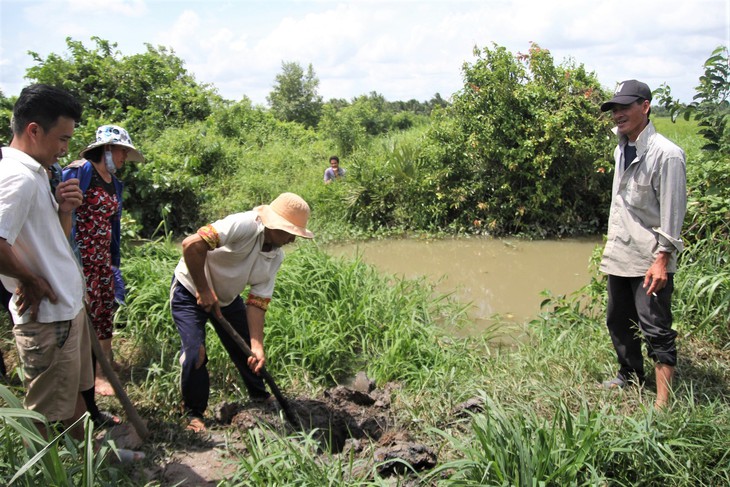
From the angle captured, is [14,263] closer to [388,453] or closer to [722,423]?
[388,453]

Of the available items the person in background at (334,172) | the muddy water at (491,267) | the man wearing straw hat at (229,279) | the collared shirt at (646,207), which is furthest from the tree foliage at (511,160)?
the man wearing straw hat at (229,279)

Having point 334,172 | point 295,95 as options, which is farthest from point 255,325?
point 295,95

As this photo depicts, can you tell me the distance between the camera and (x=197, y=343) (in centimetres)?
290

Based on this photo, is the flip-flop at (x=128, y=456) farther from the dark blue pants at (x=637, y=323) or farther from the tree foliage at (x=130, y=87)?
the tree foliage at (x=130, y=87)

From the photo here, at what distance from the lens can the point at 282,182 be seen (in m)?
10.6

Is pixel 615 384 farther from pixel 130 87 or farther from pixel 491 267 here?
pixel 130 87

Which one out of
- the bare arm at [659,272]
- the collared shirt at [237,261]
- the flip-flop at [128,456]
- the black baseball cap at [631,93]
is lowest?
A: the flip-flop at [128,456]

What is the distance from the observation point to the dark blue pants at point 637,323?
2.89 meters

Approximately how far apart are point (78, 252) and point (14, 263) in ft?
4.14

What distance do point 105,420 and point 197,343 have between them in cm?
66

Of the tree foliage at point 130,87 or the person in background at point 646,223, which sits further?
the tree foliage at point 130,87

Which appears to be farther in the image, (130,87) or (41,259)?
(130,87)

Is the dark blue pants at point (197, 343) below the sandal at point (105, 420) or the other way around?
the other way around

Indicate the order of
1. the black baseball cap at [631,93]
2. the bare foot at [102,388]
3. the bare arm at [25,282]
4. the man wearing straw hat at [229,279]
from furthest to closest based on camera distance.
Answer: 1. the bare foot at [102,388]
2. the black baseball cap at [631,93]
3. the man wearing straw hat at [229,279]
4. the bare arm at [25,282]
